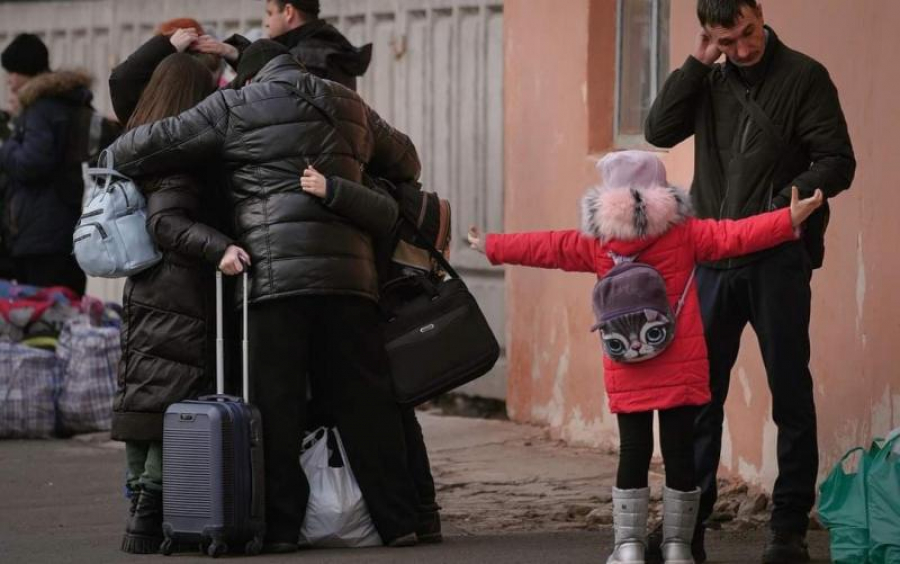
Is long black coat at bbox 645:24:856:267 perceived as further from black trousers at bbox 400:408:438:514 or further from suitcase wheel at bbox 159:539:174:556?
suitcase wheel at bbox 159:539:174:556

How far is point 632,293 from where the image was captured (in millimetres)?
6695

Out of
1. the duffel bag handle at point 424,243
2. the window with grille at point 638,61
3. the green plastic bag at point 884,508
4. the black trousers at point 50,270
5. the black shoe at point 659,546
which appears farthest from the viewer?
the black trousers at point 50,270

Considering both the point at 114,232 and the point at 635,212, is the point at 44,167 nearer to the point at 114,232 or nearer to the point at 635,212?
the point at 114,232

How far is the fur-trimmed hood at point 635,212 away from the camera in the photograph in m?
6.75

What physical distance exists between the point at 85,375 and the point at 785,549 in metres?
5.29

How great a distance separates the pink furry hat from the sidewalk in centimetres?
127

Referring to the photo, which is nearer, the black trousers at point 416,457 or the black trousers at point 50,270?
the black trousers at point 416,457

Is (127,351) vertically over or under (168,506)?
over

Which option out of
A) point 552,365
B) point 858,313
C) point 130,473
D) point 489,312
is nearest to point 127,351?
point 130,473

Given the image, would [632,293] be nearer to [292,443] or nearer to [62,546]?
[292,443]

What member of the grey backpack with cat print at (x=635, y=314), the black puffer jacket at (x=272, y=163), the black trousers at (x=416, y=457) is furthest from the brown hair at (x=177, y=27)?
the grey backpack with cat print at (x=635, y=314)

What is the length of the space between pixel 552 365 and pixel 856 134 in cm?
307

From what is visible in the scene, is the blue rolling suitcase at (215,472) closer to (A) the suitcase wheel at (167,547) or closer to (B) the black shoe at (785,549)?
(A) the suitcase wheel at (167,547)

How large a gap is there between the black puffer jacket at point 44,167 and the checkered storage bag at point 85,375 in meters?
0.59
